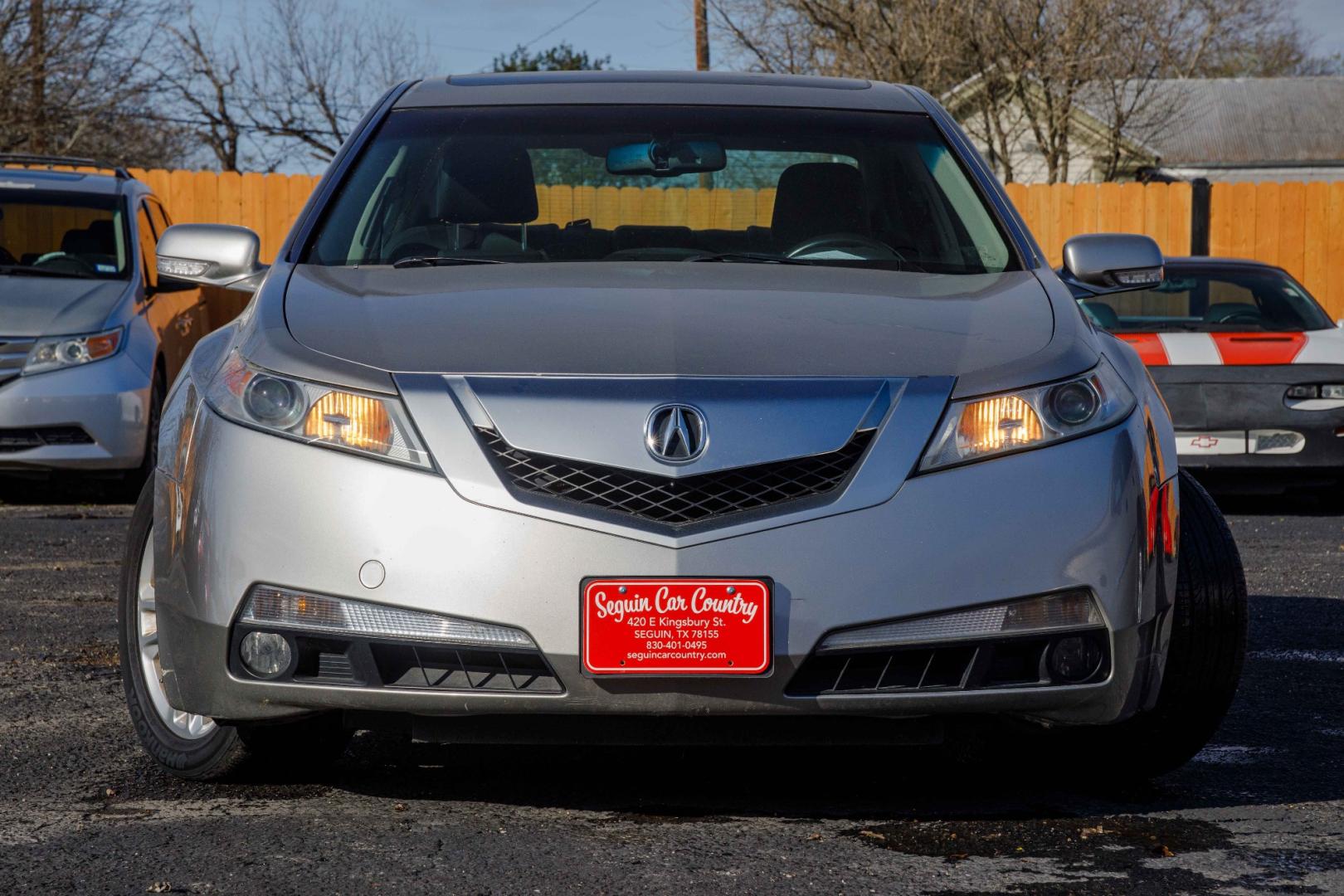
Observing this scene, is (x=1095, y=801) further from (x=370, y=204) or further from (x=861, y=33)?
(x=861, y=33)

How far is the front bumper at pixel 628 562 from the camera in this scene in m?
3.00

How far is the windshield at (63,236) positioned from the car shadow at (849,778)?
261 inches

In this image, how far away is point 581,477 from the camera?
3.04m

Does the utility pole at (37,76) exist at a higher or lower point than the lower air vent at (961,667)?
higher

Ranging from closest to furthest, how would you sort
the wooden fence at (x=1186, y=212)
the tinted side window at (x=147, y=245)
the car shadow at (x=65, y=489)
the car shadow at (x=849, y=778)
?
the car shadow at (x=849, y=778)
the car shadow at (x=65, y=489)
the tinted side window at (x=147, y=245)
the wooden fence at (x=1186, y=212)

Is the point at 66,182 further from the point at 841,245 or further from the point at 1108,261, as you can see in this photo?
the point at 1108,261

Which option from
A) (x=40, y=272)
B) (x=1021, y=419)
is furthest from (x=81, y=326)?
(x=1021, y=419)

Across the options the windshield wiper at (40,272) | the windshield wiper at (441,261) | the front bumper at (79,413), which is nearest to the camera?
the windshield wiper at (441,261)

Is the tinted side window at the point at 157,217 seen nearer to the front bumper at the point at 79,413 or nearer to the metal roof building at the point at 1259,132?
the front bumper at the point at 79,413

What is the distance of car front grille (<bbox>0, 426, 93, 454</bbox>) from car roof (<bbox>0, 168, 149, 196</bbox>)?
1.89 metres

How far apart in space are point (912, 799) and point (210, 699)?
1.36m

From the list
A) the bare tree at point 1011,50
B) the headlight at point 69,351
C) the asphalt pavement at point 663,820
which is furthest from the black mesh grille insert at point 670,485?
the bare tree at point 1011,50

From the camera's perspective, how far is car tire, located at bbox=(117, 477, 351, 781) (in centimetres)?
358

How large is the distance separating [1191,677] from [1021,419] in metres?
0.82
